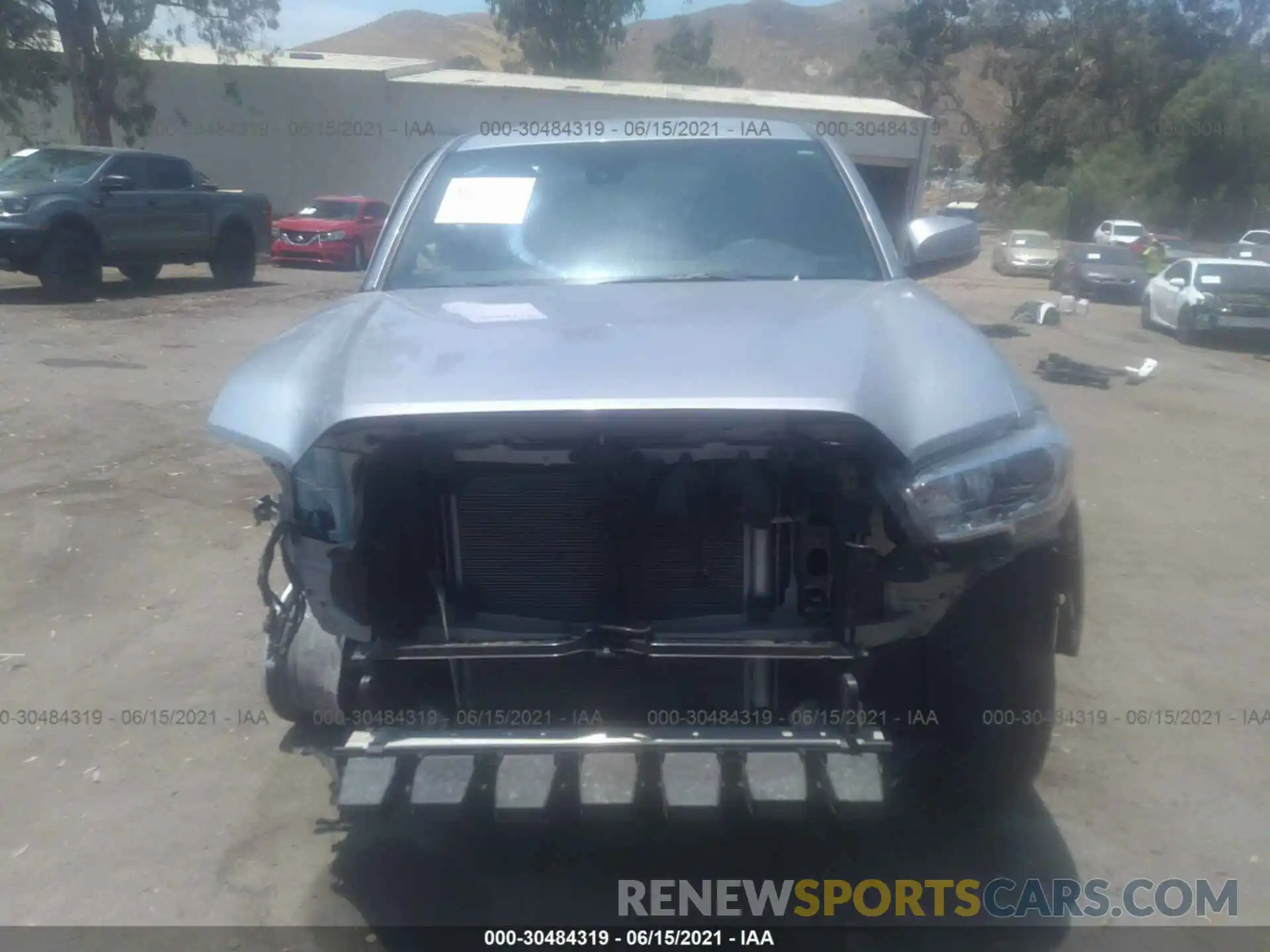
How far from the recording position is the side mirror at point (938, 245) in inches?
171

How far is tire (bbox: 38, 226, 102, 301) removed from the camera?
1424 centimetres

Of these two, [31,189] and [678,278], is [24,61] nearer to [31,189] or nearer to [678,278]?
[31,189]

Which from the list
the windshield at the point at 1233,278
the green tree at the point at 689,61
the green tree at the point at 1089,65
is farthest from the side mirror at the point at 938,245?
the green tree at the point at 689,61

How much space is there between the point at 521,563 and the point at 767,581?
0.58m

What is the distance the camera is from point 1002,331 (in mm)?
17859

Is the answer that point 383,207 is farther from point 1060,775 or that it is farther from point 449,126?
point 1060,775

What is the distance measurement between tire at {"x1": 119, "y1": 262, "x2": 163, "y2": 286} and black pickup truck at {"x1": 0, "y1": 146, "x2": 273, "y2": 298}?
20 mm

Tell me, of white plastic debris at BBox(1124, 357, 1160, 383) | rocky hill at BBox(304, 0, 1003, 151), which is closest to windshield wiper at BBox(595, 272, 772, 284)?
white plastic debris at BBox(1124, 357, 1160, 383)

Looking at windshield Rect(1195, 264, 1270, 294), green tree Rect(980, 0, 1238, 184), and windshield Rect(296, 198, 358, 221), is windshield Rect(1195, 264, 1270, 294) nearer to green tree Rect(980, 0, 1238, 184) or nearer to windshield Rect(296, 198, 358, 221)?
windshield Rect(296, 198, 358, 221)

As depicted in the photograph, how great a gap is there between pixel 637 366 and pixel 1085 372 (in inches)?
472

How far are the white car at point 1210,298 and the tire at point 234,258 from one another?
1484cm

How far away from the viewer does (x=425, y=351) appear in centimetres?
284

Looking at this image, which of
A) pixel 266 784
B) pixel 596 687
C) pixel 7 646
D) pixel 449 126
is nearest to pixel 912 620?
pixel 596 687

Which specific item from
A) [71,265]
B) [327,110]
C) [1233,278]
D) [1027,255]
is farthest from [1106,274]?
[327,110]
